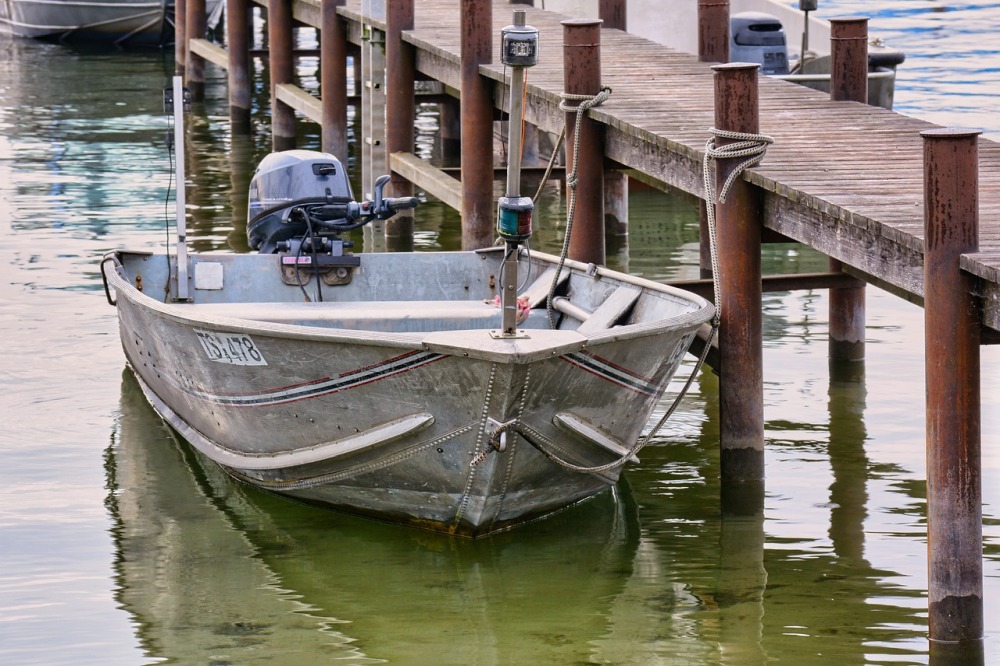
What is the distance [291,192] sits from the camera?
32.8 ft

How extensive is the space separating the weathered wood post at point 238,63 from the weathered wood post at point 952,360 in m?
13.6

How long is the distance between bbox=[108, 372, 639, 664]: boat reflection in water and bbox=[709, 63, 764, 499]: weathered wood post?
2.72ft

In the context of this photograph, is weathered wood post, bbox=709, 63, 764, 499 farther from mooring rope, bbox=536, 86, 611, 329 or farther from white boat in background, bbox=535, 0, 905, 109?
white boat in background, bbox=535, 0, 905, 109

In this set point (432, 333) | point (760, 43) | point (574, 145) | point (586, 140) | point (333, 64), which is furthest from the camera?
point (760, 43)

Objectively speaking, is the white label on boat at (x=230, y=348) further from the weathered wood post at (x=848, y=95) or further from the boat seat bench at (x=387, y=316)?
the weathered wood post at (x=848, y=95)

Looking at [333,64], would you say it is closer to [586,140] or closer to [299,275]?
[299,275]

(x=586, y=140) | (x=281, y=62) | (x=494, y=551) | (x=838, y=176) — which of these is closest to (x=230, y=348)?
(x=494, y=551)

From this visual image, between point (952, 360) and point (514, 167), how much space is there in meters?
1.83

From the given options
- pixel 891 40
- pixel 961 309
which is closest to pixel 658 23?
pixel 961 309

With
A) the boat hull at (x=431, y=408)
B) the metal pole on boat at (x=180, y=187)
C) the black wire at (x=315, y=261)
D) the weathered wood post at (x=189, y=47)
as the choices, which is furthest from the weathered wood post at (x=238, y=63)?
the boat hull at (x=431, y=408)

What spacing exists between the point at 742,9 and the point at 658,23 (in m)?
2.01

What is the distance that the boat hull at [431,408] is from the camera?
7086 millimetres

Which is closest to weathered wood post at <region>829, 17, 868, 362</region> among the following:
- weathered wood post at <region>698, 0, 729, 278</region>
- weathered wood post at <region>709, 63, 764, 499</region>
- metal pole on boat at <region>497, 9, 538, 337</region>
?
weathered wood post at <region>698, 0, 729, 278</region>

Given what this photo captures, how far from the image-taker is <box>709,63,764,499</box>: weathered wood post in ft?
25.5
